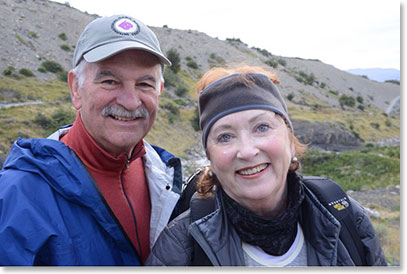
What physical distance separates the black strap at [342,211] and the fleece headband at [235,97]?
53 cm

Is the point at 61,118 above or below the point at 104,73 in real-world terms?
below

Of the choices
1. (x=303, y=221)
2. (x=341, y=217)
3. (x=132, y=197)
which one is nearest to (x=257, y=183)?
(x=303, y=221)

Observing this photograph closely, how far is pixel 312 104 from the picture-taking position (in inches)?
1464

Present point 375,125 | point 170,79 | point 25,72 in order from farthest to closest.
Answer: point 375,125 < point 170,79 < point 25,72

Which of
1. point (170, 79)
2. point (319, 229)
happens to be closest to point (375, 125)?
point (170, 79)

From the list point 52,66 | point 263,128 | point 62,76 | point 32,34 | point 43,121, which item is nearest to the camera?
point 263,128

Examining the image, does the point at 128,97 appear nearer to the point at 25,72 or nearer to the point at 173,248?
the point at 173,248

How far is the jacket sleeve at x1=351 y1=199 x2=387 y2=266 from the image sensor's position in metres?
1.97

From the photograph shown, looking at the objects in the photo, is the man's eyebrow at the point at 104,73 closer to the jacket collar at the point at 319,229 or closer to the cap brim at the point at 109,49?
the cap brim at the point at 109,49

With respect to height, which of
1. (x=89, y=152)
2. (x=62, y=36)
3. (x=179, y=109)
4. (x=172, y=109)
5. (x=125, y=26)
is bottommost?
(x=179, y=109)

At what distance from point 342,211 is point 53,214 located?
1737 mm

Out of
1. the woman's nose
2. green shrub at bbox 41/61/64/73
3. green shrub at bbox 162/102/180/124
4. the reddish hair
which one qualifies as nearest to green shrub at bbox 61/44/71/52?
green shrub at bbox 41/61/64/73

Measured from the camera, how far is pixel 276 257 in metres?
1.90

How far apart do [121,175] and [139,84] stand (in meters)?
0.71
